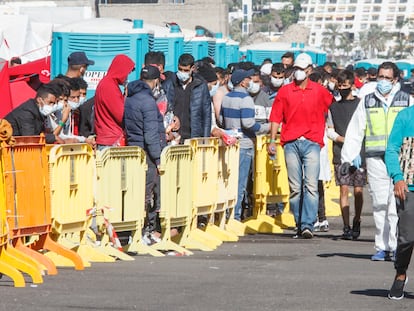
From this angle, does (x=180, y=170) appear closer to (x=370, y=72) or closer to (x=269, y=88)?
(x=269, y=88)

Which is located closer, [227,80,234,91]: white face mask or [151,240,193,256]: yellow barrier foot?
[151,240,193,256]: yellow barrier foot

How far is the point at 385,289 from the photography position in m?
12.8

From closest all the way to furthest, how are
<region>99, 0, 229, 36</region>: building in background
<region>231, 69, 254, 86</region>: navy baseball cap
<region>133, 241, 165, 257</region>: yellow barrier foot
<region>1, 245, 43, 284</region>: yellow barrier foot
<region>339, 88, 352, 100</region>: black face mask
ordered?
1. <region>1, 245, 43, 284</region>: yellow barrier foot
2. <region>133, 241, 165, 257</region>: yellow barrier foot
3. <region>339, 88, 352, 100</region>: black face mask
4. <region>231, 69, 254, 86</region>: navy baseball cap
5. <region>99, 0, 229, 36</region>: building in background

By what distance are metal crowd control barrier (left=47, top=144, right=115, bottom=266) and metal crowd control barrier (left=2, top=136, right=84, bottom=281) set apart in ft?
0.66

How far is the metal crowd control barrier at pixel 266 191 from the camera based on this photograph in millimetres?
19438

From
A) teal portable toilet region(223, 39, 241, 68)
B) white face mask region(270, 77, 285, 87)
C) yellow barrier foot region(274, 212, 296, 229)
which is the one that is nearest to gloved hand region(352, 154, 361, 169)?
yellow barrier foot region(274, 212, 296, 229)

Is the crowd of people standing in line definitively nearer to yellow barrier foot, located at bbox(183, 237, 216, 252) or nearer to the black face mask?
the black face mask

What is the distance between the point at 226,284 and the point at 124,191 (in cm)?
257

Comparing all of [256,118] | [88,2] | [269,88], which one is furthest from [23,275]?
[88,2]

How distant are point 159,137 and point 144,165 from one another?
20.5 inches

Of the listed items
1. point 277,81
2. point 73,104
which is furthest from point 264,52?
point 73,104

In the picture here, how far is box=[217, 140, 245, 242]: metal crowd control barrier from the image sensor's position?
18.2 m

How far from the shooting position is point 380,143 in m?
15.5

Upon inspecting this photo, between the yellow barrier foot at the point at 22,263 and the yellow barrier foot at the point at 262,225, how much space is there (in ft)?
21.8
